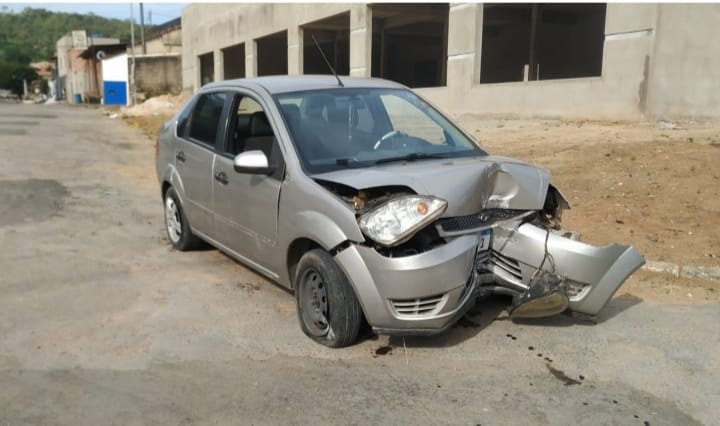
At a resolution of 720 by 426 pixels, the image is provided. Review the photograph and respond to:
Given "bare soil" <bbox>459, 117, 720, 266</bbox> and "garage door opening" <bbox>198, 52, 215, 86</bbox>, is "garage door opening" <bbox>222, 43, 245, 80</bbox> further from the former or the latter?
"bare soil" <bbox>459, 117, 720, 266</bbox>

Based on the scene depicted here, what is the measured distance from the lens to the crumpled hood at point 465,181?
3861mm

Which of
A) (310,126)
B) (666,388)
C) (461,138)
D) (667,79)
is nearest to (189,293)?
(310,126)

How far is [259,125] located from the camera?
502 cm

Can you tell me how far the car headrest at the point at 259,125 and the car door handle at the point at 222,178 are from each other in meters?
0.41

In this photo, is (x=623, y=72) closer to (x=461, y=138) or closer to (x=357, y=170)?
(x=461, y=138)

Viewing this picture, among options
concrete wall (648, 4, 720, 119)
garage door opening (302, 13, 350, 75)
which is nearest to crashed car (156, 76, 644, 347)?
concrete wall (648, 4, 720, 119)

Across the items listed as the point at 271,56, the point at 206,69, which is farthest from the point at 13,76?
the point at 271,56

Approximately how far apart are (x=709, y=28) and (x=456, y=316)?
9587 millimetres

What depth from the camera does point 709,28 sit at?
10812 mm

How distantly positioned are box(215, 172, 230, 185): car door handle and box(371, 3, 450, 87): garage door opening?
16.3 m

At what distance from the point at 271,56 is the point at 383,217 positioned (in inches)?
1111

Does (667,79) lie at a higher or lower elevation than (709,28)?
lower

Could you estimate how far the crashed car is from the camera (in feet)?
12.3

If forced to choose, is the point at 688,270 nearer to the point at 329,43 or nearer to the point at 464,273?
the point at 464,273
